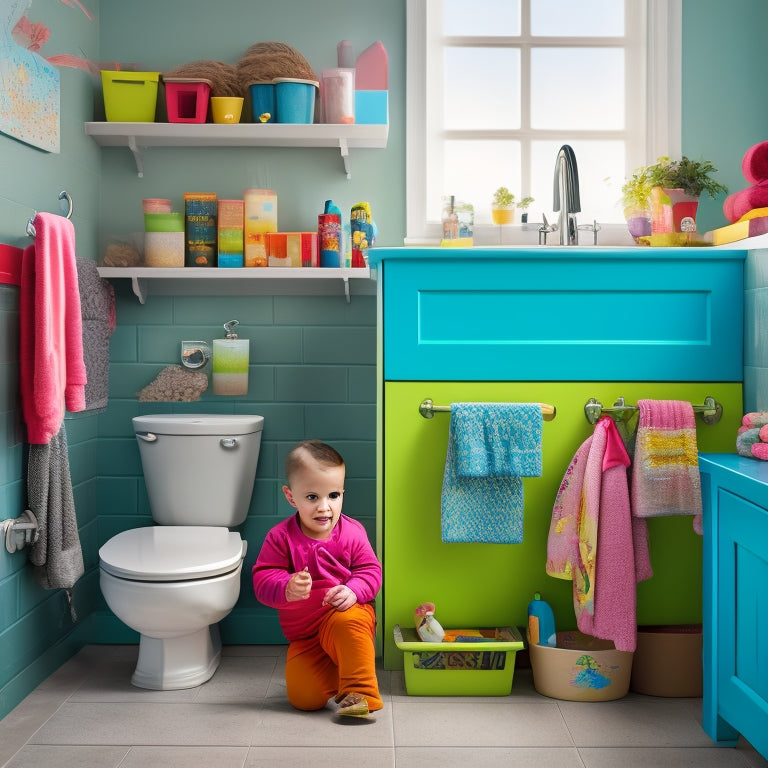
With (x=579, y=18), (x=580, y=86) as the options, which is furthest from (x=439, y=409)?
(x=579, y=18)

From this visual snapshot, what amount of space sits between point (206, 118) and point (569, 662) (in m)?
1.97

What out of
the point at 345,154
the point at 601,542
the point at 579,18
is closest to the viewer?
the point at 601,542

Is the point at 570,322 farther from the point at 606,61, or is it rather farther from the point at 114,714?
the point at 114,714

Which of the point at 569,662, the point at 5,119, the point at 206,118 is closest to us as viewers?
the point at 5,119

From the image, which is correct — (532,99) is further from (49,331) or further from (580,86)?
(49,331)

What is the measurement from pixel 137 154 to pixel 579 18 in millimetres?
1578

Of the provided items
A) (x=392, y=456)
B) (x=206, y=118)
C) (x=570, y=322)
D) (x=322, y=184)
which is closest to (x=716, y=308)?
(x=570, y=322)

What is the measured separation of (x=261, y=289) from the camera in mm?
2846

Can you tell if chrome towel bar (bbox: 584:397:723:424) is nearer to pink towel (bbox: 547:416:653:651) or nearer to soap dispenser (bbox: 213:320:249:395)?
pink towel (bbox: 547:416:653:651)

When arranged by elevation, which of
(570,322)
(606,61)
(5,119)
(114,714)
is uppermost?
(606,61)

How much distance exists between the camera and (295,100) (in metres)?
2.67

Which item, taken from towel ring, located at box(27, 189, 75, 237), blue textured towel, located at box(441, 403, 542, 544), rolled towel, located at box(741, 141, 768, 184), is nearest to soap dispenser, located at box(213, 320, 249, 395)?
towel ring, located at box(27, 189, 75, 237)

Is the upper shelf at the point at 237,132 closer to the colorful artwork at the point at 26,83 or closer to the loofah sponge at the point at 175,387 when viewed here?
the colorful artwork at the point at 26,83

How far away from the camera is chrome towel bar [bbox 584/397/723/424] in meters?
2.35
